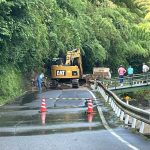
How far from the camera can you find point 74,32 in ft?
137

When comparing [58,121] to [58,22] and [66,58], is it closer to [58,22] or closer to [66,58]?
[58,22]

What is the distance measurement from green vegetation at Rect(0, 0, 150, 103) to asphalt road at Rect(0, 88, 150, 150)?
7378 mm

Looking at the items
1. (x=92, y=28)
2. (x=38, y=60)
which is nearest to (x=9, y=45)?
(x=38, y=60)

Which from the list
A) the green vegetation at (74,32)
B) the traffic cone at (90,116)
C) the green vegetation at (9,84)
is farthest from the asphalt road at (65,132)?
the green vegetation at (9,84)

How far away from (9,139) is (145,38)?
4705cm

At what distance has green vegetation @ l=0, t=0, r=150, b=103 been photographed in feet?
94.3

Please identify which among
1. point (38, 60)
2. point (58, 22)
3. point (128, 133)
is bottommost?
point (128, 133)

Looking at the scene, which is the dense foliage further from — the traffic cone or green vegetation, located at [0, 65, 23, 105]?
the traffic cone

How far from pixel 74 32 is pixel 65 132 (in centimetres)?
2711

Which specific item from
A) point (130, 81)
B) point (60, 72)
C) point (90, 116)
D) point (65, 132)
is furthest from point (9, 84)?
point (65, 132)

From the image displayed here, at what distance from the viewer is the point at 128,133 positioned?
14969 millimetres

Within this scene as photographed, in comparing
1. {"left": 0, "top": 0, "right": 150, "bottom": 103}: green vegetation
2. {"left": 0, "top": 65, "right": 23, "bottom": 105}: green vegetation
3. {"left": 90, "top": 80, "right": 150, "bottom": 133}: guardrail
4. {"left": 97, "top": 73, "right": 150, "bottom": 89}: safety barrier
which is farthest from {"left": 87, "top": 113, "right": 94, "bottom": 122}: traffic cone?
{"left": 97, "top": 73, "right": 150, "bottom": 89}: safety barrier

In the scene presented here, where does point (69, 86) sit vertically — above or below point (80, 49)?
below

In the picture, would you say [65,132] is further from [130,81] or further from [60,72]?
[60,72]
